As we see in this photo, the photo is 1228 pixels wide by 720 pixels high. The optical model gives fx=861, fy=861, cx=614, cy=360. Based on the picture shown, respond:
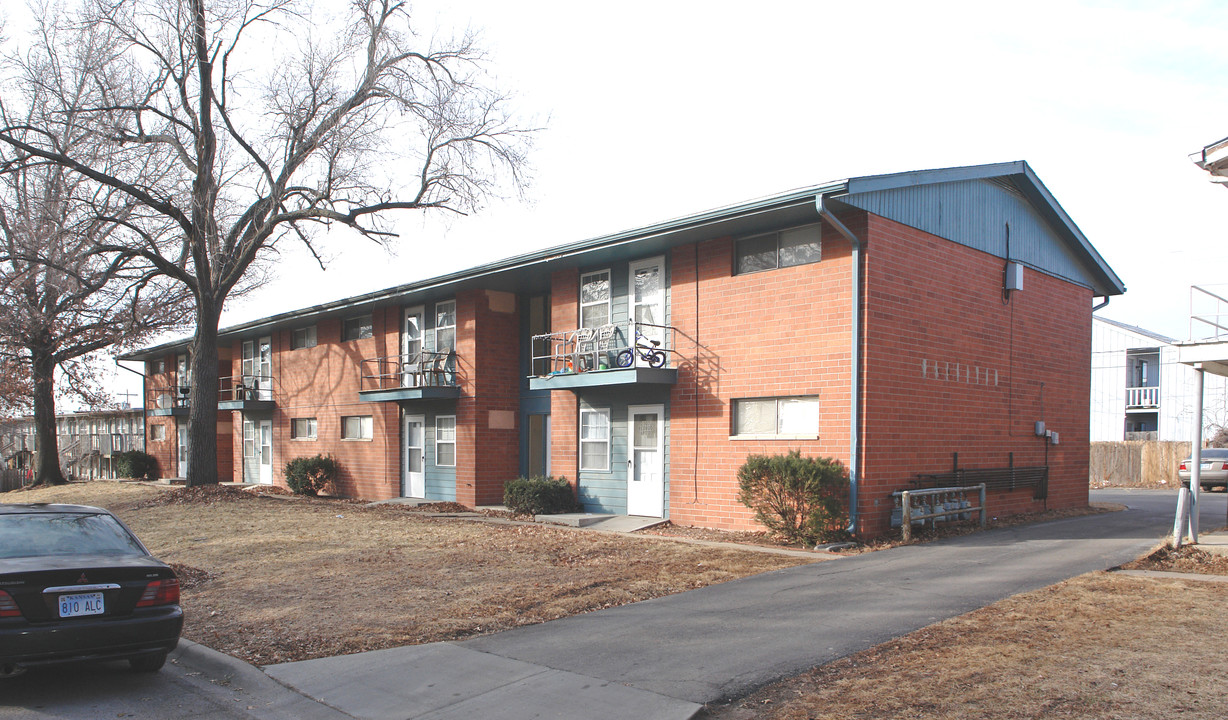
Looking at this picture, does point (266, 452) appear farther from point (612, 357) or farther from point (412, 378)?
point (612, 357)

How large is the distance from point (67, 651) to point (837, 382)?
1100 cm

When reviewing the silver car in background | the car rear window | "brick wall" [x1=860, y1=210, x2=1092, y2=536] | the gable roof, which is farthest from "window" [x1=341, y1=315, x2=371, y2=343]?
the silver car in background

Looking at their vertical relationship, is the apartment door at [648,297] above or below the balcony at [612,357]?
above

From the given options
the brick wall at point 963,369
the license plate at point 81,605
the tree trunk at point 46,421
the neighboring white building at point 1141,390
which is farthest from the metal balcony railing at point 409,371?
the neighboring white building at point 1141,390

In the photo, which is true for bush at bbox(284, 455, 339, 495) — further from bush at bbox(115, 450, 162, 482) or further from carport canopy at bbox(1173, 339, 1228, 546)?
carport canopy at bbox(1173, 339, 1228, 546)

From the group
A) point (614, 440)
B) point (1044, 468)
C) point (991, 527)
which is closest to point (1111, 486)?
point (1044, 468)

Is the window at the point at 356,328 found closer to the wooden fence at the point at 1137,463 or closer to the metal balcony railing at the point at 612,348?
the metal balcony railing at the point at 612,348

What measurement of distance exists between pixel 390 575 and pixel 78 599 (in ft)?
16.1

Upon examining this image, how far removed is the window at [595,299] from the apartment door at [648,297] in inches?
30.0

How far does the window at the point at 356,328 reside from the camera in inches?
1028

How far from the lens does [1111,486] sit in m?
31.2

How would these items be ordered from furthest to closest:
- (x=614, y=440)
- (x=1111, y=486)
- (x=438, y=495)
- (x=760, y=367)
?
1. (x=1111, y=486)
2. (x=438, y=495)
3. (x=614, y=440)
4. (x=760, y=367)

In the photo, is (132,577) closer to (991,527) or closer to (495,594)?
(495,594)

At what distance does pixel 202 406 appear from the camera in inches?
969
